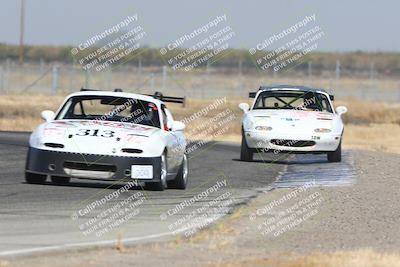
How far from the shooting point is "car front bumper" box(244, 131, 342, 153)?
75.3ft

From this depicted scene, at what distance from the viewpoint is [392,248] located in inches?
431

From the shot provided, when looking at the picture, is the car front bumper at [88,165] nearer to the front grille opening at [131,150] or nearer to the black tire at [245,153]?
the front grille opening at [131,150]

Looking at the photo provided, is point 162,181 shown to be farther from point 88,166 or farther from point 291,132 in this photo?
point 291,132

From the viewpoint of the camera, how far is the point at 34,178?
16.1 meters

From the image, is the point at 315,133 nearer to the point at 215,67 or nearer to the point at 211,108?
the point at 211,108

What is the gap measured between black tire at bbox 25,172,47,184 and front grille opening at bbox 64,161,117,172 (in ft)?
2.23

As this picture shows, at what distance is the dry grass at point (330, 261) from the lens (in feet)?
31.5

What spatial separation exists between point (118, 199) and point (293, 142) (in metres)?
8.80

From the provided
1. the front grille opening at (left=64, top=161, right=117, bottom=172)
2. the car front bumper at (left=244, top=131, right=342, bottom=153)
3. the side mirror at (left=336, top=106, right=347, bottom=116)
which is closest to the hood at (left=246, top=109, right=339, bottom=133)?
the car front bumper at (left=244, top=131, right=342, bottom=153)

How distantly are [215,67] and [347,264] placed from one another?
89678mm

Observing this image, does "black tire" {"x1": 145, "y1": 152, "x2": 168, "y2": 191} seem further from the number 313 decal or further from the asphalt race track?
the number 313 decal

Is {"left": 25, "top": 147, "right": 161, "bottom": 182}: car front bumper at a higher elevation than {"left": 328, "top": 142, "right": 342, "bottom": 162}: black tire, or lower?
higher

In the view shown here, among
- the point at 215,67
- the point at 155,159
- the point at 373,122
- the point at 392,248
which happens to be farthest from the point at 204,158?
the point at 215,67

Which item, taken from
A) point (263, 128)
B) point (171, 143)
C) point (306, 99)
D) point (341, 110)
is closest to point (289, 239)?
point (171, 143)
